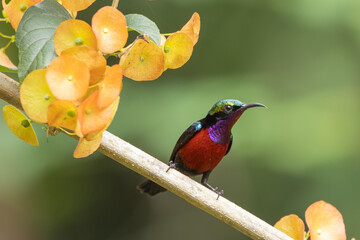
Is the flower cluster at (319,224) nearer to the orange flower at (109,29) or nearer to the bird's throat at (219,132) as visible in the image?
the orange flower at (109,29)

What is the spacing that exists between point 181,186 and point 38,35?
0.39m

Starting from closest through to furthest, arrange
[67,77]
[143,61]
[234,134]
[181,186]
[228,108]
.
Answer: [67,77] < [143,61] < [181,186] < [228,108] < [234,134]

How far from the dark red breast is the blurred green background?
1.14 metres

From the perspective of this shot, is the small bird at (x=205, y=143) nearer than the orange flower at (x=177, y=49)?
No

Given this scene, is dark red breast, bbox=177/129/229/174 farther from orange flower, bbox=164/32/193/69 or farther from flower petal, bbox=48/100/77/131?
flower petal, bbox=48/100/77/131

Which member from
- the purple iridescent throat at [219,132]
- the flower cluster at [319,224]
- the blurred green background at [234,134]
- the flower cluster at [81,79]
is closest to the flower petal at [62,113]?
the flower cluster at [81,79]

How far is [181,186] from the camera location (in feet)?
2.98

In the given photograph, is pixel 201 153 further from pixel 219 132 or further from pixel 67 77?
pixel 67 77

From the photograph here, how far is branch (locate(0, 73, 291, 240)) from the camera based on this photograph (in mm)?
846

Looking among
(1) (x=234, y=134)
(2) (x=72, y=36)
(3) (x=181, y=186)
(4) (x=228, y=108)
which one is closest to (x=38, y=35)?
(2) (x=72, y=36)

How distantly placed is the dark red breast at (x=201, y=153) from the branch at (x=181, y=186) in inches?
42.7

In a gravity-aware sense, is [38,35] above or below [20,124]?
above

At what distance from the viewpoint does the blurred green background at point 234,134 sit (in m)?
3.40

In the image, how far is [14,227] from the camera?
11.6 ft
